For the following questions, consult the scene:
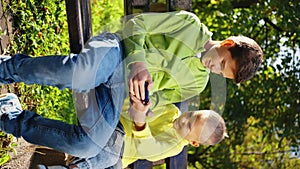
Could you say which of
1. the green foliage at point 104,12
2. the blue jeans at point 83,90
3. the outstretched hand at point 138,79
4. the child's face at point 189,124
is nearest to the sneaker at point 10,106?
the blue jeans at point 83,90

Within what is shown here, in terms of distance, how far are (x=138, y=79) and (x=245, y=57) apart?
0.46 metres

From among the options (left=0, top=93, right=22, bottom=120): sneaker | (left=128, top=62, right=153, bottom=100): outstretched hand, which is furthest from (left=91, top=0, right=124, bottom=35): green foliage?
(left=128, top=62, right=153, bottom=100): outstretched hand

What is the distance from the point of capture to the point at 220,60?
174 cm

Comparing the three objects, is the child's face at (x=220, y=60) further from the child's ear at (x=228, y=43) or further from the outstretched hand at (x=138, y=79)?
the outstretched hand at (x=138, y=79)

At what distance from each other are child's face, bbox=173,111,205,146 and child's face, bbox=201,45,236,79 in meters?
0.21

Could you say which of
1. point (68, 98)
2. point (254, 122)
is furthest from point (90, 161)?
point (254, 122)

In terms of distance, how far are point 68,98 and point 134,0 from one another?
3.13 feet

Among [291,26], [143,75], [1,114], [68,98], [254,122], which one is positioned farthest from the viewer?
[254,122]

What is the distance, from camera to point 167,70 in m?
1.78

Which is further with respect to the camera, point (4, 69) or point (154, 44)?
point (154, 44)

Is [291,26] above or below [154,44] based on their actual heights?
below

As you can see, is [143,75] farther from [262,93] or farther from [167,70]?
[262,93]

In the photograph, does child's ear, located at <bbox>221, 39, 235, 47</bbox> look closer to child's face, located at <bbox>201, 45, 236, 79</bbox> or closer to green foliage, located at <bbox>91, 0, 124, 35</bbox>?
child's face, located at <bbox>201, 45, 236, 79</bbox>

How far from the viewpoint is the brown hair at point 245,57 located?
175 cm
